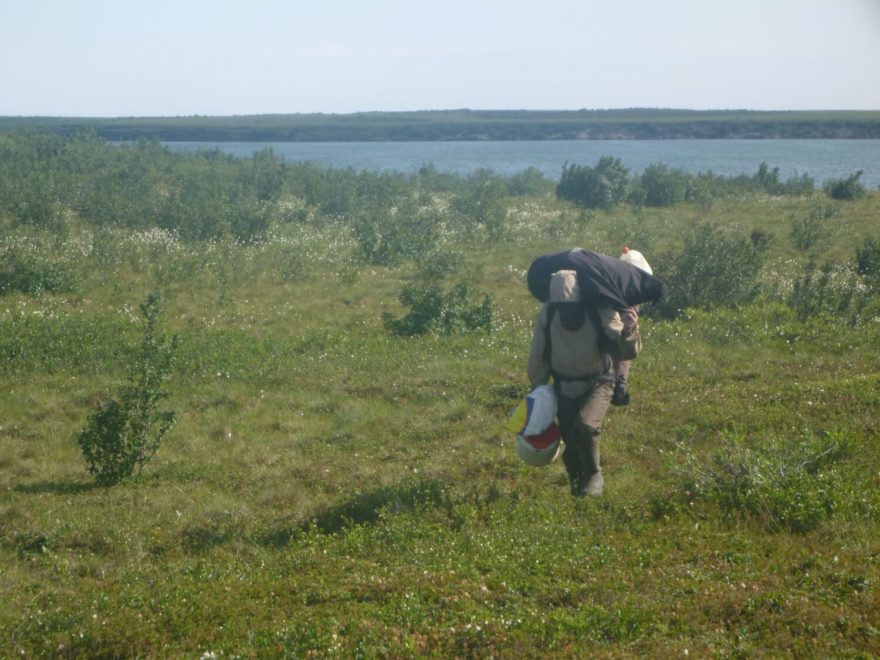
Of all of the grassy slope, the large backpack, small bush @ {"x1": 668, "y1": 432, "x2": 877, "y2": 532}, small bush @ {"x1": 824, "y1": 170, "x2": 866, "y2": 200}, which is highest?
the large backpack

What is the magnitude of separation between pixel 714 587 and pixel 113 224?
17.9 m

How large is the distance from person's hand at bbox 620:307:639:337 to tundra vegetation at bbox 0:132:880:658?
1.12 meters

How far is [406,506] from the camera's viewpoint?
6438 mm

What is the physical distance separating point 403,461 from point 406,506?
1.41 m

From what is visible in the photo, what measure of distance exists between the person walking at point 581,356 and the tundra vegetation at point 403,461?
18.1 inches

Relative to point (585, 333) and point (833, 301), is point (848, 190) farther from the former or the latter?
point (585, 333)

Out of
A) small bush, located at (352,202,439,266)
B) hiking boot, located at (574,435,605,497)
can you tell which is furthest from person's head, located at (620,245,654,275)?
small bush, located at (352,202,439,266)

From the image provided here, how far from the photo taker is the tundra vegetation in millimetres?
4414

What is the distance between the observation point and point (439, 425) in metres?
8.76

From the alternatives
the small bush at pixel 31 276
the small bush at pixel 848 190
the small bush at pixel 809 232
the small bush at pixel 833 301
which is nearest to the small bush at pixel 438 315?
the small bush at pixel 833 301

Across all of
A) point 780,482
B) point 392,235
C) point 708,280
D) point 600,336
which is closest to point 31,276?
point 392,235

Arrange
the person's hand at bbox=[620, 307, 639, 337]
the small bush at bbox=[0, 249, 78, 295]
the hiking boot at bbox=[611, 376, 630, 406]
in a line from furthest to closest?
the small bush at bbox=[0, 249, 78, 295] → the hiking boot at bbox=[611, 376, 630, 406] → the person's hand at bbox=[620, 307, 639, 337]

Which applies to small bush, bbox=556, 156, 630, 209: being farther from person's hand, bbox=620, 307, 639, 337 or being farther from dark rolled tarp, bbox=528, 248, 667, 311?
person's hand, bbox=620, 307, 639, 337

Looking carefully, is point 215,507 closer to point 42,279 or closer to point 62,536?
point 62,536
